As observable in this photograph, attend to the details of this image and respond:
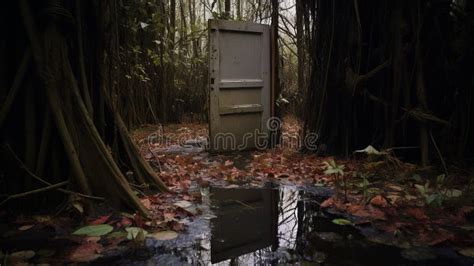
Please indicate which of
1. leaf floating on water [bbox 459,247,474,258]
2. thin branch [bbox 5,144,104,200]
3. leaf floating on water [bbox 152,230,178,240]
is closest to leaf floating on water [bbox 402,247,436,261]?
leaf floating on water [bbox 459,247,474,258]

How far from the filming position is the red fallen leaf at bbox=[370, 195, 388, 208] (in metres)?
2.95

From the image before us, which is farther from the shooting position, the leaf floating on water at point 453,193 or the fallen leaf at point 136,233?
the leaf floating on water at point 453,193

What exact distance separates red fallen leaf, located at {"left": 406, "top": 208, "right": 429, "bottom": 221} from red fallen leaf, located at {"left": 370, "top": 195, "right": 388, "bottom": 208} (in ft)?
0.61

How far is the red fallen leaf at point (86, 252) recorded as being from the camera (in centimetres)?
203

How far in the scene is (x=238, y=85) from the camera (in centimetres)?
591

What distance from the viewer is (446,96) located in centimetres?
451

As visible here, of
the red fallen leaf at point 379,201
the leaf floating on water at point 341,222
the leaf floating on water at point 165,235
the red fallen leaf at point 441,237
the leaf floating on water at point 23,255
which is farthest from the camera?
the red fallen leaf at point 379,201

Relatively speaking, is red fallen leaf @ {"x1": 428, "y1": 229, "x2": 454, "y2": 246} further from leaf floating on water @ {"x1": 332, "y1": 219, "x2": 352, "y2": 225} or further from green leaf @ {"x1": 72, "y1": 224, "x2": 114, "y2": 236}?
green leaf @ {"x1": 72, "y1": 224, "x2": 114, "y2": 236}

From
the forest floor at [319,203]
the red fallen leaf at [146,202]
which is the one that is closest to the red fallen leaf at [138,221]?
the forest floor at [319,203]

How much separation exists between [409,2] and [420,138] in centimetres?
155

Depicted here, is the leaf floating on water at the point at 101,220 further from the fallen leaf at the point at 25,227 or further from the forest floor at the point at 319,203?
the fallen leaf at the point at 25,227

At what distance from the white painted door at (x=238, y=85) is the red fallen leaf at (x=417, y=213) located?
3.49 metres

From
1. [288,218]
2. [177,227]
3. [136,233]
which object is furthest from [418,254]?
[136,233]

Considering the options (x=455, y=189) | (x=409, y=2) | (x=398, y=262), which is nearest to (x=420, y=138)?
(x=455, y=189)
